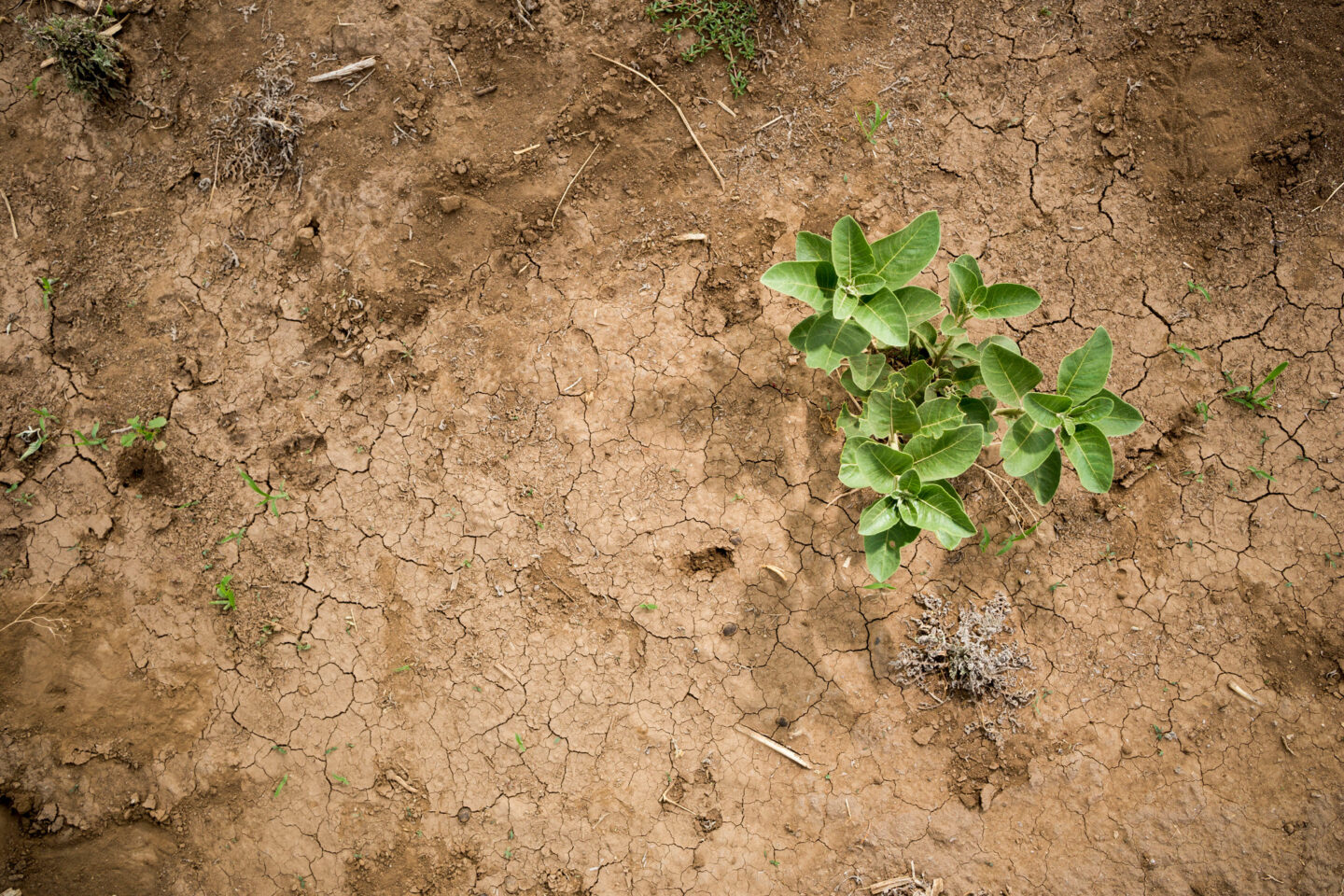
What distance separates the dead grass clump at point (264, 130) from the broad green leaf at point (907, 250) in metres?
3.20

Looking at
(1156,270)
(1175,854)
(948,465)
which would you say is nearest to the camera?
(948,465)

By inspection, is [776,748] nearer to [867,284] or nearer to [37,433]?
[867,284]

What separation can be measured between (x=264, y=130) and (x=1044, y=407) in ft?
13.9

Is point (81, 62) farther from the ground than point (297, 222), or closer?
farther from the ground

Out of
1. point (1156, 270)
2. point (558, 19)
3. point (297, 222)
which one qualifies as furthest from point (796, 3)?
point (297, 222)

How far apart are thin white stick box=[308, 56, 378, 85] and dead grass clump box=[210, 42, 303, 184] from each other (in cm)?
16

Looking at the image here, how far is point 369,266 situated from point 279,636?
207 cm

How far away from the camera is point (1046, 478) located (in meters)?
3.06

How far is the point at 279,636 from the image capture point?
12.7ft

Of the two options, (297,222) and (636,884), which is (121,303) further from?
(636,884)

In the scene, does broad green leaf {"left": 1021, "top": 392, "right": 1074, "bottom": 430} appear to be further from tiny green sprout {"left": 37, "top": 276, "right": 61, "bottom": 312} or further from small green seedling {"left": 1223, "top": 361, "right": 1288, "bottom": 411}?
tiny green sprout {"left": 37, "top": 276, "right": 61, "bottom": 312}

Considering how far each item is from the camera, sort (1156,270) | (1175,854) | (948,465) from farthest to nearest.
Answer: (1156,270) → (1175,854) → (948,465)

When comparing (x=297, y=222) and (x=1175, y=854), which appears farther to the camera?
(x=297, y=222)

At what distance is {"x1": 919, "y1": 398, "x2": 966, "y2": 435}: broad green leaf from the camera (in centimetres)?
304
